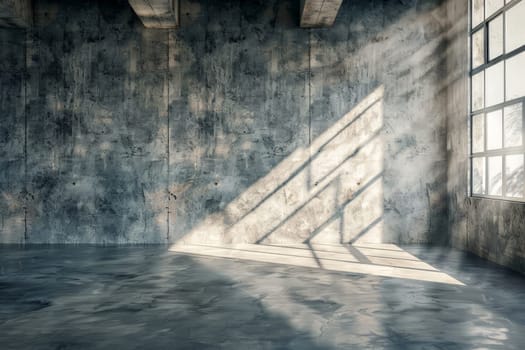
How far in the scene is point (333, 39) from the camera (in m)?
13.0

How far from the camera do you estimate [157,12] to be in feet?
38.2

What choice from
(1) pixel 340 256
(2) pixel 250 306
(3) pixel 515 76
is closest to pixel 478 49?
(3) pixel 515 76

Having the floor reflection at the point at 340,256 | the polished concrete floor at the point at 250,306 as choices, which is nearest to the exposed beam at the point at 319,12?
the floor reflection at the point at 340,256

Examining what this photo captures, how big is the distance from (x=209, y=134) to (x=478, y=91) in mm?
5939

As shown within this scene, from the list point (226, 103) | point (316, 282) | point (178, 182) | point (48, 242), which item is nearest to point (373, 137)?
point (226, 103)

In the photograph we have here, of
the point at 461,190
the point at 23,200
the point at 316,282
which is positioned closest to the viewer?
the point at 316,282

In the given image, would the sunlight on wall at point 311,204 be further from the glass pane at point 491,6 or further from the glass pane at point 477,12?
the glass pane at point 491,6

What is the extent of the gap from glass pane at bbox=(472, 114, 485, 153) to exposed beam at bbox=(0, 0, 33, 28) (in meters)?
10.1

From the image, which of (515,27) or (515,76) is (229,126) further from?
(515,27)

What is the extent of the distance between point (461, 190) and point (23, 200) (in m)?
9.93

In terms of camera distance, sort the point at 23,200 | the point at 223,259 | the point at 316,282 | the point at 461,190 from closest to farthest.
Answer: the point at 316,282, the point at 223,259, the point at 461,190, the point at 23,200

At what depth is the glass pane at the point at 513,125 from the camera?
9148 mm

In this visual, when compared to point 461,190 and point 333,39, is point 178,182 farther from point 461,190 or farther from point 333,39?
point 461,190

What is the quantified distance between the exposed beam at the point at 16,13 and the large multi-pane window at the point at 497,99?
976 cm
